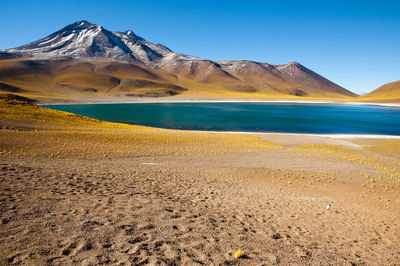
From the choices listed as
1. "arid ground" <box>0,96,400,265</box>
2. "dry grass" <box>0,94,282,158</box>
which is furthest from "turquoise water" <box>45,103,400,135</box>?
"arid ground" <box>0,96,400,265</box>

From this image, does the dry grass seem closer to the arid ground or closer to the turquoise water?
the arid ground

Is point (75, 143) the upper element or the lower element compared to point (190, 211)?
upper

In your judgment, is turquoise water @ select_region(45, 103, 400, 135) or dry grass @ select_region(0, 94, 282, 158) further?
turquoise water @ select_region(45, 103, 400, 135)

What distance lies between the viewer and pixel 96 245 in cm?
502

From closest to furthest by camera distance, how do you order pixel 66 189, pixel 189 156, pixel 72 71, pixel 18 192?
pixel 18 192 → pixel 66 189 → pixel 189 156 → pixel 72 71

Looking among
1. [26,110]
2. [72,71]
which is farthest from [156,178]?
[72,71]

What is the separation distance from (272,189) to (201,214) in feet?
18.0

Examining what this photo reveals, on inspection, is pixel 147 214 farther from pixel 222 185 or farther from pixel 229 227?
pixel 222 185

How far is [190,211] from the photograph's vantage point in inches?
293

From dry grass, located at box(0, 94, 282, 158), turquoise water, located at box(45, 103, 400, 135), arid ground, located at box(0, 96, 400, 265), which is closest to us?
arid ground, located at box(0, 96, 400, 265)

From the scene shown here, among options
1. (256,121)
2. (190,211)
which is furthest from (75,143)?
(256,121)

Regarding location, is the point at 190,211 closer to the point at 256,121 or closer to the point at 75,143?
the point at 75,143

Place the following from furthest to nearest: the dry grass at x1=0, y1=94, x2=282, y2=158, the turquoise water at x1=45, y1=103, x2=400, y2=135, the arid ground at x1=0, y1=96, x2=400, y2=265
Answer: the turquoise water at x1=45, y1=103, x2=400, y2=135 → the dry grass at x1=0, y1=94, x2=282, y2=158 → the arid ground at x1=0, y1=96, x2=400, y2=265

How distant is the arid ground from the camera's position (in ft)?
16.6
